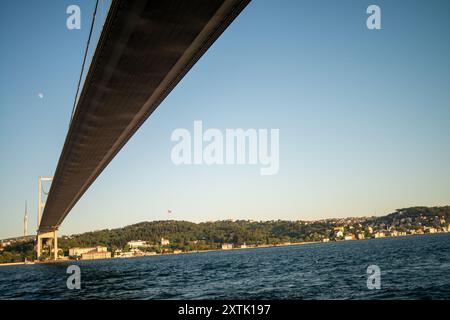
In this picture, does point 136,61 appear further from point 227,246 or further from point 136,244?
point 227,246

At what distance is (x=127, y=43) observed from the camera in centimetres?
1172

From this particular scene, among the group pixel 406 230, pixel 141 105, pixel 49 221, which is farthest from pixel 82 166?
pixel 406 230

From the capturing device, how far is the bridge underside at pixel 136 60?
1014cm

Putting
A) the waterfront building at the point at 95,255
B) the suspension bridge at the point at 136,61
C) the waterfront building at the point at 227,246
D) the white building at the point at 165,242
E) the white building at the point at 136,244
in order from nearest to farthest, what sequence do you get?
1. the suspension bridge at the point at 136,61
2. the waterfront building at the point at 95,255
3. the white building at the point at 136,244
4. the white building at the point at 165,242
5. the waterfront building at the point at 227,246

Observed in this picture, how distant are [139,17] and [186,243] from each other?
134 metres

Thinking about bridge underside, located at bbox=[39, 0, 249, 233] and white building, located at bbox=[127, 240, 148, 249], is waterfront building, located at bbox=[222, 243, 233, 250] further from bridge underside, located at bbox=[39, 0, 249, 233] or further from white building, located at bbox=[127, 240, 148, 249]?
bridge underside, located at bbox=[39, 0, 249, 233]

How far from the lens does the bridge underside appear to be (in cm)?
1014

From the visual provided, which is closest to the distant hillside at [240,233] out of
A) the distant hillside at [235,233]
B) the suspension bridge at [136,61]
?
the distant hillside at [235,233]

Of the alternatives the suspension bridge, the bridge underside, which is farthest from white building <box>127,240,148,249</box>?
the bridge underside

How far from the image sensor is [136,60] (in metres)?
12.9

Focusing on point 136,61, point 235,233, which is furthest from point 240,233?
point 136,61

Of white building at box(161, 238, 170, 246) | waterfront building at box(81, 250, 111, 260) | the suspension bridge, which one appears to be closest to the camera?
the suspension bridge

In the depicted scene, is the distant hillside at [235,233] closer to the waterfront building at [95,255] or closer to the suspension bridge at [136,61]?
the waterfront building at [95,255]
